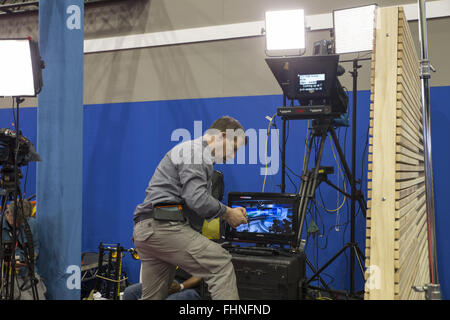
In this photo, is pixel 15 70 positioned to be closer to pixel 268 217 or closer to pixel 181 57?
pixel 268 217

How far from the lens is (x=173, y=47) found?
4.55 metres

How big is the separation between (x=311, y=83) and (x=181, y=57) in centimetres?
215

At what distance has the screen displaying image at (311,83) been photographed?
2715 mm

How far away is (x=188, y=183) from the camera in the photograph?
→ 87.4 inches

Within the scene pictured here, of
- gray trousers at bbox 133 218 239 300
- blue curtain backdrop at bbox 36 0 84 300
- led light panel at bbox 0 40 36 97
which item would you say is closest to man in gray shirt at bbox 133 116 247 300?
gray trousers at bbox 133 218 239 300

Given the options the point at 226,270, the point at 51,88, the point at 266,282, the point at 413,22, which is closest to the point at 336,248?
the point at 266,282

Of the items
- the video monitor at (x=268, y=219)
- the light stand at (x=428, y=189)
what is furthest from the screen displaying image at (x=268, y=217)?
the light stand at (x=428, y=189)

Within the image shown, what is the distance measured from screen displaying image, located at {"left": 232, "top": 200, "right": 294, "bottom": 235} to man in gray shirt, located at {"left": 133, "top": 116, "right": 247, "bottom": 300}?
1.76 feet

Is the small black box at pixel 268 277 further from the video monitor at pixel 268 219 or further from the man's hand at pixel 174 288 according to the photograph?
the man's hand at pixel 174 288

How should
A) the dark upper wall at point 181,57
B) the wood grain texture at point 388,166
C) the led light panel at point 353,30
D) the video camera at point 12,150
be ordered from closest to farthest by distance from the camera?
the wood grain texture at point 388,166 < the video camera at point 12,150 < the led light panel at point 353,30 < the dark upper wall at point 181,57

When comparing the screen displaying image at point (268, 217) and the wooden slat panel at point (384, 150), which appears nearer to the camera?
the wooden slat panel at point (384, 150)

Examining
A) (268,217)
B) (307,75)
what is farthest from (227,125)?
(268,217)

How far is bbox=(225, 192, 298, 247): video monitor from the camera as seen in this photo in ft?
9.22

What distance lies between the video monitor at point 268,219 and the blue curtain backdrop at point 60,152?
111 centimetres
